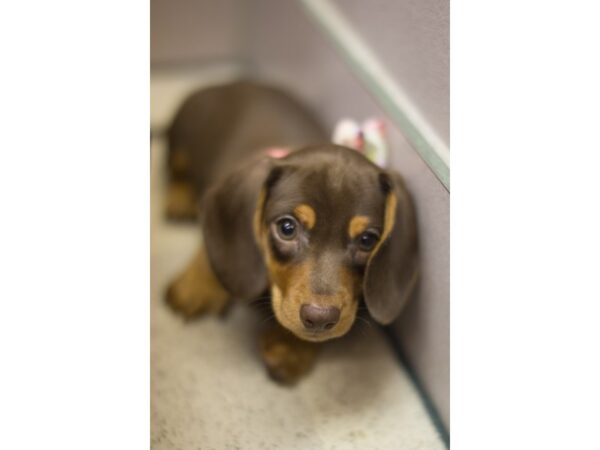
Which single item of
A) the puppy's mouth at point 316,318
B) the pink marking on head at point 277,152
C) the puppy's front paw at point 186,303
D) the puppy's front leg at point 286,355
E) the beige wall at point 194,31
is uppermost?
the pink marking on head at point 277,152

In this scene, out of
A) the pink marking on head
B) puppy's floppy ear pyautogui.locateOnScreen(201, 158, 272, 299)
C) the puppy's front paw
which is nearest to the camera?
puppy's floppy ear pyautogui.locateOnScreen(201, 158, 272, 299)

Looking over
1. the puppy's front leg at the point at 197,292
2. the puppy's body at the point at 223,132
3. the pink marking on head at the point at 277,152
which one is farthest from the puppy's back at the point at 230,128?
the puppy's front leg at the point at 197,292

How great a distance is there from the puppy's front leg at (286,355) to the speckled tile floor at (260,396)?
0.03 metres

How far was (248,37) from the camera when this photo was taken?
3.74 m

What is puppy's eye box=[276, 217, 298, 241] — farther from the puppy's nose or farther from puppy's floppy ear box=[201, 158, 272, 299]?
the puppy's nose

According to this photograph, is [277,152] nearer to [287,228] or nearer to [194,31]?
[287,228]

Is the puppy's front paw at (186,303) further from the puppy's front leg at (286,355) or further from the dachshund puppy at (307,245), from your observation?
the puppy's front leg at (286,355)

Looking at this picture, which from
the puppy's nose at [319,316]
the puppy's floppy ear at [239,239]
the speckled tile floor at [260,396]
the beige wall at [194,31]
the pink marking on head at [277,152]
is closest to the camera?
the puppy's nose at [319,316]

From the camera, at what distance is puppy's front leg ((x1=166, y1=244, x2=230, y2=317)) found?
249cm

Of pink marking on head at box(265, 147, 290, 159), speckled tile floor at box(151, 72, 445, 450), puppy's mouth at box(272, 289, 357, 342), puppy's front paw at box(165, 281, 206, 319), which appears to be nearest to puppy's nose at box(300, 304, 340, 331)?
puppy's mouth at box(272, 289, 357, 342)

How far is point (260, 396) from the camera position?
2197mm

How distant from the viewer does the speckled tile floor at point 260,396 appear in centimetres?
202
